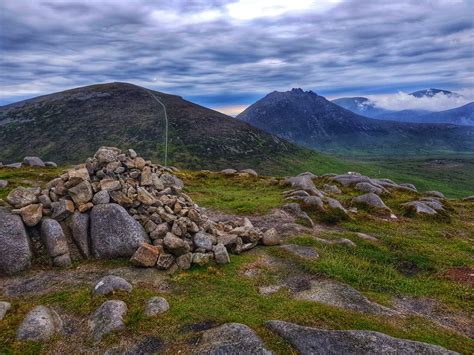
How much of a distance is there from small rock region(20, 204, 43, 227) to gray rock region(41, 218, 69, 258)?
0.39 metres

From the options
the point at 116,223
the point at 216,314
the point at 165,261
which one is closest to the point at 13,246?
the point at 116,223

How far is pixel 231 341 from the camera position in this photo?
43.7 ft

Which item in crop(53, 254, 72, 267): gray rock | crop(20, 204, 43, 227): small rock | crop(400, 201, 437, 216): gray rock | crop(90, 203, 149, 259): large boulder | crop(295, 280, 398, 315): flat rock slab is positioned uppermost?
crop(20, 204, 43, 227): small rock

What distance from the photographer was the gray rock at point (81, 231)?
21.0 meters

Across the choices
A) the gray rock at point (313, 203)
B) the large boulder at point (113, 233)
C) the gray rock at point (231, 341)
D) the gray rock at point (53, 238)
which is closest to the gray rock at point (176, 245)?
the large boulder at point (113, 233)

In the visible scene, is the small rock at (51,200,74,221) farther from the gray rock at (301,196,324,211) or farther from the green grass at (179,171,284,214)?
the gray rock at (301,196,324,211)

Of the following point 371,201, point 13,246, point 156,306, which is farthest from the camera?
point 371,201

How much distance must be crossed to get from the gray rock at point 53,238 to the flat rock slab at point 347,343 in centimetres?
1244

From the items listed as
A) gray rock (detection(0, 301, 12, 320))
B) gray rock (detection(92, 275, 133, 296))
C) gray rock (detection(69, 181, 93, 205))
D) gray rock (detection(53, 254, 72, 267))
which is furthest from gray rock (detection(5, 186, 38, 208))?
gray rock (detection(92, 275, 133, 296))

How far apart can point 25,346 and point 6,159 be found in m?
206

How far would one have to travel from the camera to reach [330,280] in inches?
774

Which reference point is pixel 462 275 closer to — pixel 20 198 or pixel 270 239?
pixel 270 239

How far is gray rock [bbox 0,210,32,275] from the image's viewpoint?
19.3 m

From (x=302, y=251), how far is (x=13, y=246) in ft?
51.8
